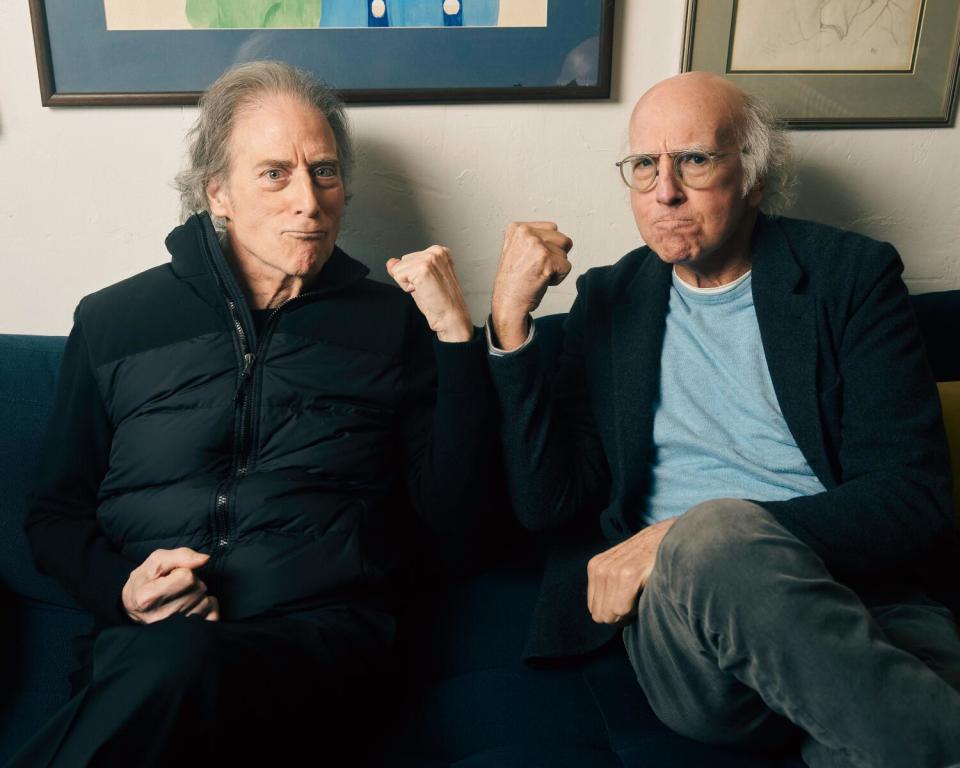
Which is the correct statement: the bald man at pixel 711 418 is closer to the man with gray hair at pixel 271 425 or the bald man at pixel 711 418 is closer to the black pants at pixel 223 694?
the man with gray hair at pixel 271 425

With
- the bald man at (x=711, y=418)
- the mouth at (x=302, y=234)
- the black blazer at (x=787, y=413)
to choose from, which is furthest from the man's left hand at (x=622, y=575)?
the mouth at (x=302, y=234)

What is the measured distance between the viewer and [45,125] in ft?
5.35

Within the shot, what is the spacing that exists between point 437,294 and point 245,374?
0.34 meters

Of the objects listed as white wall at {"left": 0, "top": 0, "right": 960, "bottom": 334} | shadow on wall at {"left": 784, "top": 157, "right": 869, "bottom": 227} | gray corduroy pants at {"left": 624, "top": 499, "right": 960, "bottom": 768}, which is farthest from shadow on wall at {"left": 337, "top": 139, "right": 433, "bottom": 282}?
gray corduroy pants at {"left": 624, "top": 499, "right": 960, "bottom": 768}

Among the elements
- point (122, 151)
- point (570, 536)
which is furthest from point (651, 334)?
point (122, 151)

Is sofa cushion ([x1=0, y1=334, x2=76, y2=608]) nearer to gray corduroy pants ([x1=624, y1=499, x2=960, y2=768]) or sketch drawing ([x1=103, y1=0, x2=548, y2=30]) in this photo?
sketch drawing ([x1=103, y1=0, x2=548, y2=30])

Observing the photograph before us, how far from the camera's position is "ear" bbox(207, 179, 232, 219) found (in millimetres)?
1446

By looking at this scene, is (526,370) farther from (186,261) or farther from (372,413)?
(186,261)

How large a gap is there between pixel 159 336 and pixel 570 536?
813 mm

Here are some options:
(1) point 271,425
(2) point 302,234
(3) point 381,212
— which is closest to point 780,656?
(1) point 271,425

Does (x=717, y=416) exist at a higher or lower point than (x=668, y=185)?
lower

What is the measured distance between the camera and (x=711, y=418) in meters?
1.42

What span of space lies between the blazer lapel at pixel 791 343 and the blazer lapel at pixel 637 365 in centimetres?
17

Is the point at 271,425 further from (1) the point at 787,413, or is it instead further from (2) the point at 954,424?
(2) the point at 954,424
